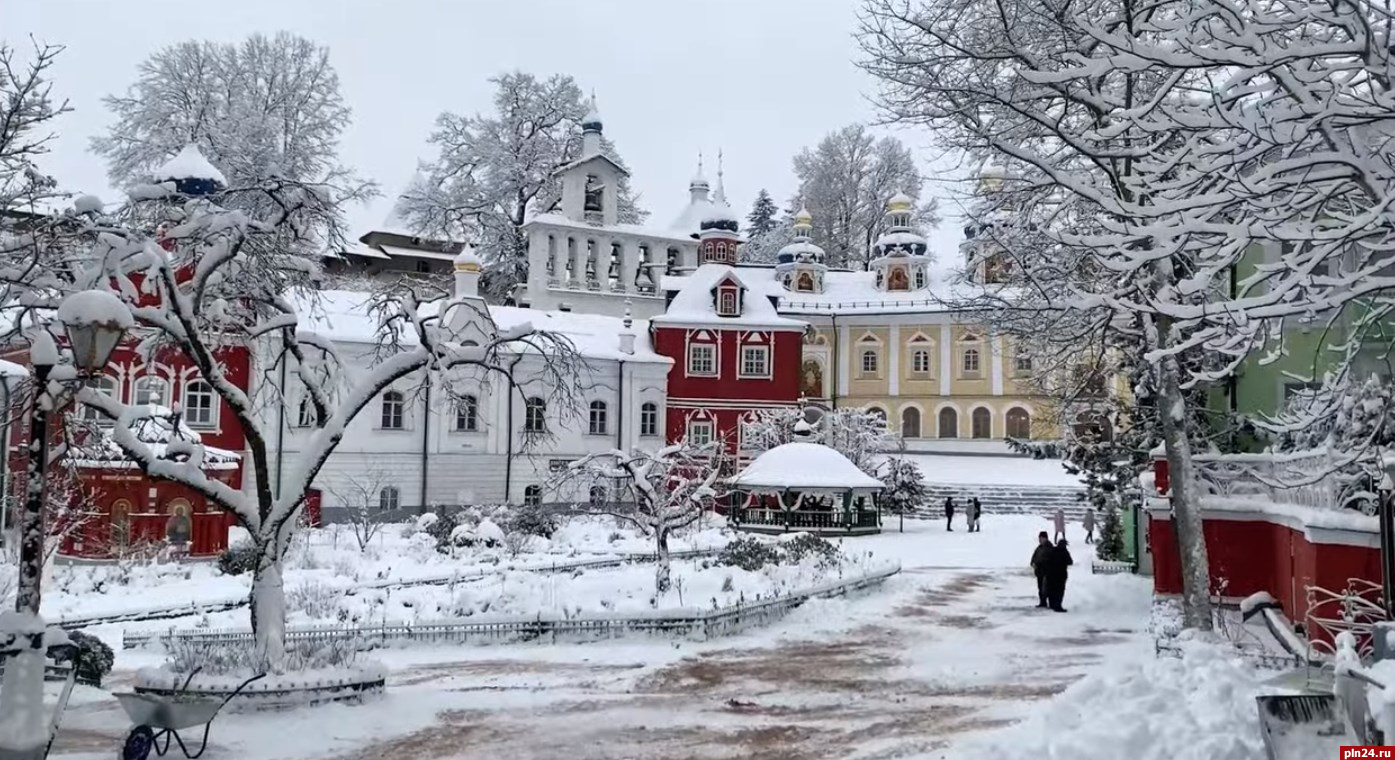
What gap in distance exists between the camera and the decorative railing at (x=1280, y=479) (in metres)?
11.3

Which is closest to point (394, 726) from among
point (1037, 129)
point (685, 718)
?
point (685, 718)

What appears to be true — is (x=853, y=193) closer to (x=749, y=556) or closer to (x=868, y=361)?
(x=868, y=361)

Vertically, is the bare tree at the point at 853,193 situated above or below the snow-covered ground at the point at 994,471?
above

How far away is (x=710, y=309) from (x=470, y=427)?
11672 mm

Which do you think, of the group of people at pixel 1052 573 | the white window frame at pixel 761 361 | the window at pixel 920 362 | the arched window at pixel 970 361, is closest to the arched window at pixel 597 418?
the white window frame at pixel 761 361

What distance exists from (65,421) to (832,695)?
8.40 metres

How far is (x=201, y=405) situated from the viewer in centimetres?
3244

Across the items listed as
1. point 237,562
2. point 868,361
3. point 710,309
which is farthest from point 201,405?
point 868,361

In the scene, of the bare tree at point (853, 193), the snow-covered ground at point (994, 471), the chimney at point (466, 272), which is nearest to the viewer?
the chimney at point (466, 272)

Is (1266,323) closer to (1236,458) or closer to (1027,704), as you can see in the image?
(1027,704)

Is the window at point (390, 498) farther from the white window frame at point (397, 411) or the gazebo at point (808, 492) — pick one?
the gazebo at point (808, 492)

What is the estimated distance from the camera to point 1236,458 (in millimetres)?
16047

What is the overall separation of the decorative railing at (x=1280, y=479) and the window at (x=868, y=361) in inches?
1395

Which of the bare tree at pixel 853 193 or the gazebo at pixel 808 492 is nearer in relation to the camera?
the gazebo at pixel 808 492
